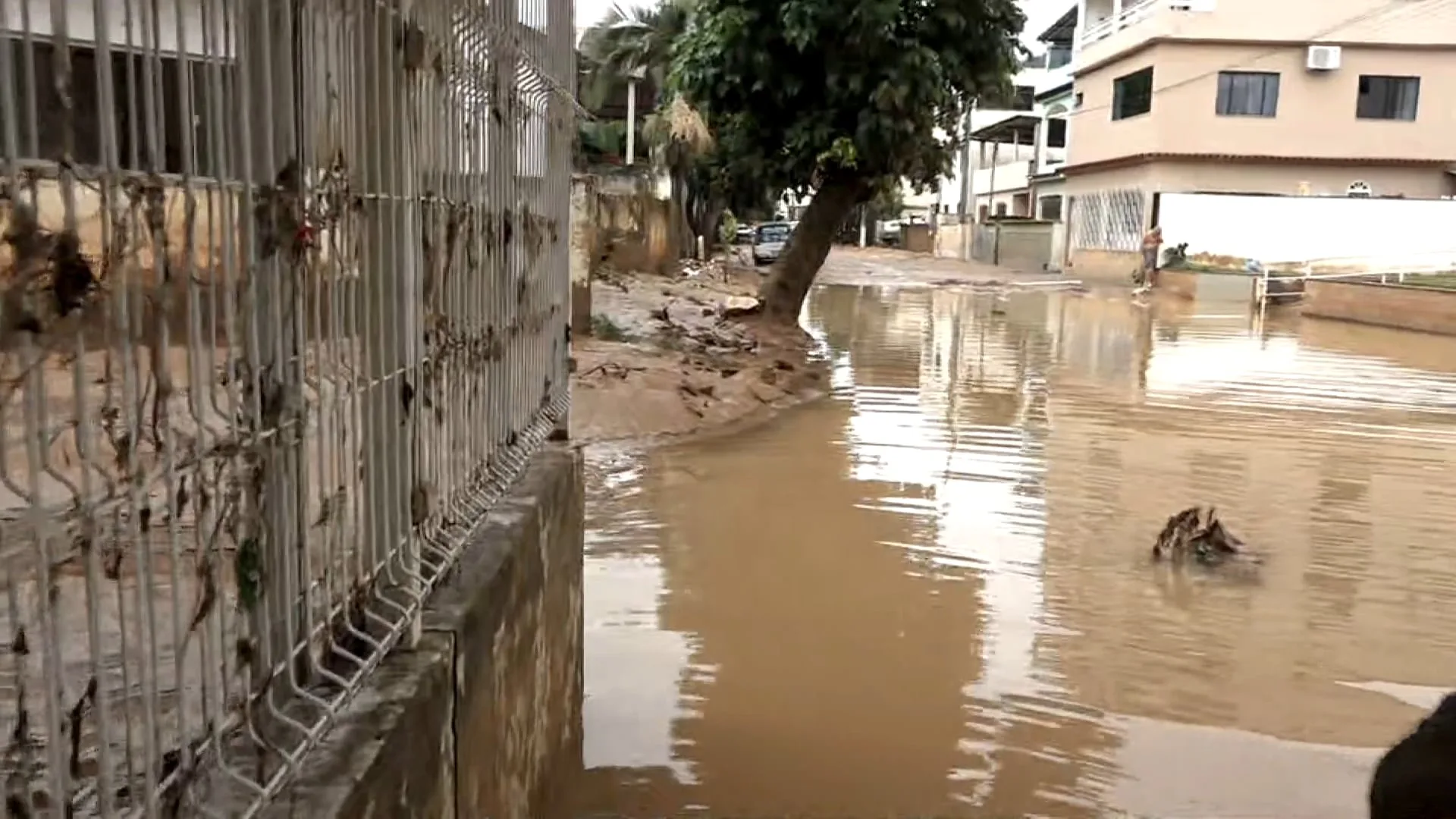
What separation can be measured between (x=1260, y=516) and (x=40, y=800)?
758 centimetres

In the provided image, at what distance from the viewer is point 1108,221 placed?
114 ft

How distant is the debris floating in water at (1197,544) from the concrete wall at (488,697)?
386 cm

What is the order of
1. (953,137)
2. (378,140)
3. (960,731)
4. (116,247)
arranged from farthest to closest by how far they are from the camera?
(953,137)
(960,731)
(378,140)
(116,247)

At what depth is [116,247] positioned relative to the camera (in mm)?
1366

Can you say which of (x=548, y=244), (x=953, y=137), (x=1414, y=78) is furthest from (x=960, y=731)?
(x=1414, y=78)

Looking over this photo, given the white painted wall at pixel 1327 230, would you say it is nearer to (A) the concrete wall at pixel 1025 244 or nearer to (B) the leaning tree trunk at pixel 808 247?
(A) the concrete wall at pixel 1025 244

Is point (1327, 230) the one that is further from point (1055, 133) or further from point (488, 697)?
point (488, 697)

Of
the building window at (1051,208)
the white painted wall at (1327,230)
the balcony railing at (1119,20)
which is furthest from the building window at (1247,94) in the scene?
the building window at (1051,208)

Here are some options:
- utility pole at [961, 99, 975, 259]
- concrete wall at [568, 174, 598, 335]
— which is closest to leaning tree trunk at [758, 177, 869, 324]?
concrete wall at [568, 174, 598, 335]

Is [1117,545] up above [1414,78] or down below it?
below

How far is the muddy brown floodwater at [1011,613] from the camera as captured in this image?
4340 mm

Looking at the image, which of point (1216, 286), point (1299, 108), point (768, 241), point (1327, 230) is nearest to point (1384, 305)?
point (1216, 286)

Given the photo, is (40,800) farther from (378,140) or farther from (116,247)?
(378,140)

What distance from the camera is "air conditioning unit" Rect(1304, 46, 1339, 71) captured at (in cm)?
3027
